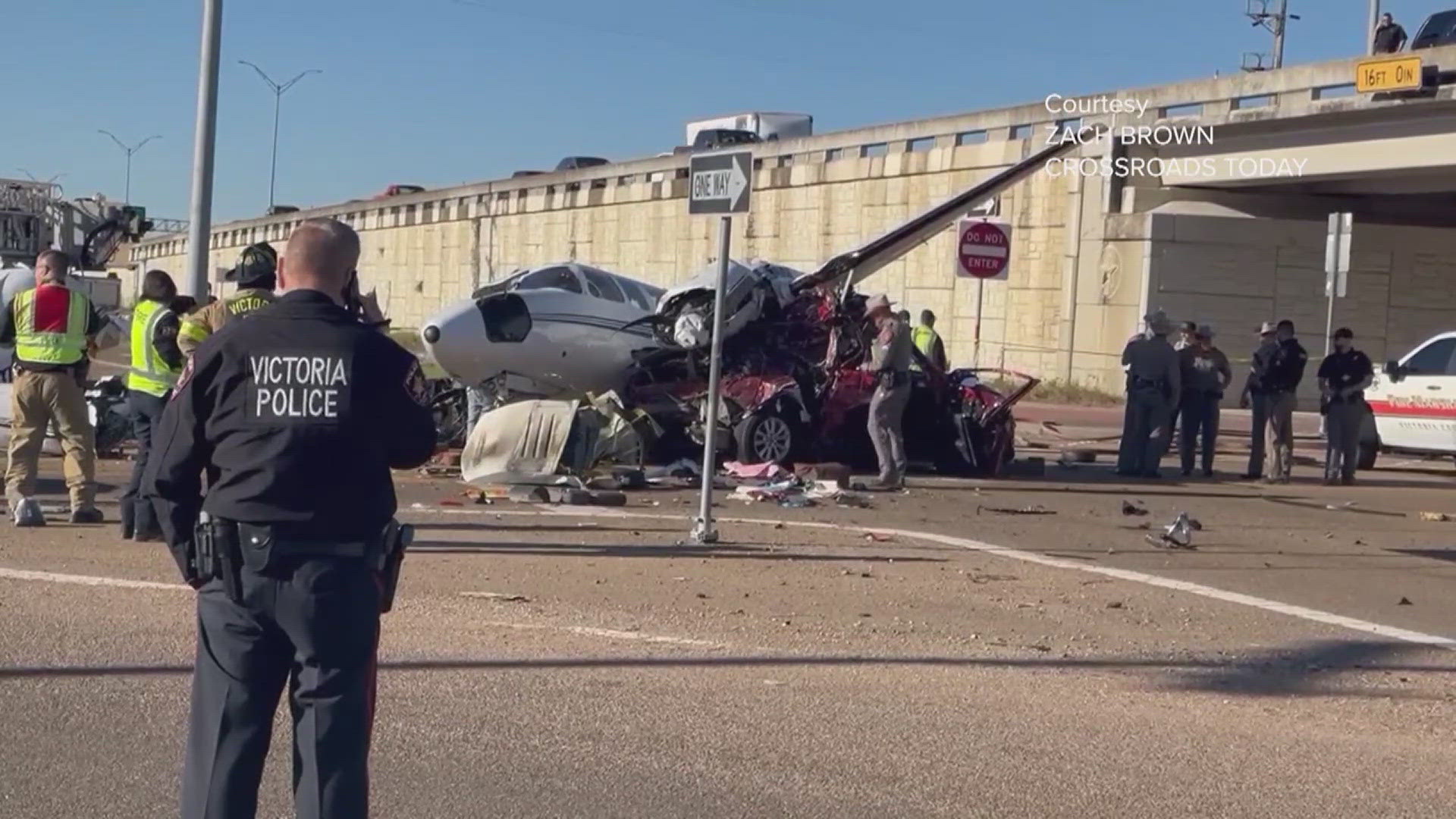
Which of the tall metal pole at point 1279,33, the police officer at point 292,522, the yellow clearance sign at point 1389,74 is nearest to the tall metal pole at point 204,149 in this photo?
the police officer at point 292,522

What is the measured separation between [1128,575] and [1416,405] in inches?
406

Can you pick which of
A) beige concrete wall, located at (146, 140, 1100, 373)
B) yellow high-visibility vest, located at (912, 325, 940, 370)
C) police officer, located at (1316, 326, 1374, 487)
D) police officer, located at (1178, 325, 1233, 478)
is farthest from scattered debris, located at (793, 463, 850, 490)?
beige concrete wall, located at (146, 140, 1100, 373)

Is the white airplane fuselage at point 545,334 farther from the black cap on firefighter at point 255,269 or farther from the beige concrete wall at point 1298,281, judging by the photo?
the beige concrete wall at point 1298,281

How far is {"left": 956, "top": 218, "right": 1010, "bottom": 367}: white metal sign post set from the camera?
23.6 meters

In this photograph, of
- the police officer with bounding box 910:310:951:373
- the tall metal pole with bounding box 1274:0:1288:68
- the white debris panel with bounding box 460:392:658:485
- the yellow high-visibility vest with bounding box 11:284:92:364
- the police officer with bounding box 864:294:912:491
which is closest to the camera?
the yellow high-visibility vest with bounding box 11:284:92:364

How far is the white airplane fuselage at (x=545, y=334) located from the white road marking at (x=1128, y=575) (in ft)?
12.2

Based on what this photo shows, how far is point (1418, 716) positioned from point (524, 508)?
7796mm

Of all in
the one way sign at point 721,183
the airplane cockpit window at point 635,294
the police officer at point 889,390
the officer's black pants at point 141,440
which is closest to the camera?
the officer's black pants at point 141,440

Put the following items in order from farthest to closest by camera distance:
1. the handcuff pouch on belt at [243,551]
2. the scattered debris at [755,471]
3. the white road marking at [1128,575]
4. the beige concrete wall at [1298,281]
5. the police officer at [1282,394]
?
the beige concrete wall at [1298,281] < the police officer at [1282,394] < the scattered debris at [755,471] < the white road marking at [1128,575] < the handcuff pouch on belt at [243,551]

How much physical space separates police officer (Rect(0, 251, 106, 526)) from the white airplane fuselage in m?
5.37

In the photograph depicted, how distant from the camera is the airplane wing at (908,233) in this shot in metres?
18.9

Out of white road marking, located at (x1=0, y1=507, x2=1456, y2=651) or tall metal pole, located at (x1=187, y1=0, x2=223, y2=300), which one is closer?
white road marking, located at (x1=0, y1=507, x2=1456, y2=651)

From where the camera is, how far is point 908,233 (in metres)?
19.4

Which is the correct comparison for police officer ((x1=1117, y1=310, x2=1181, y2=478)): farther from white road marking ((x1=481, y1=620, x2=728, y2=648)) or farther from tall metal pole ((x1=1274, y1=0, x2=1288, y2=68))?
tall metal pole ((x1=1274, y1=0, x2=1288, y2=68))
